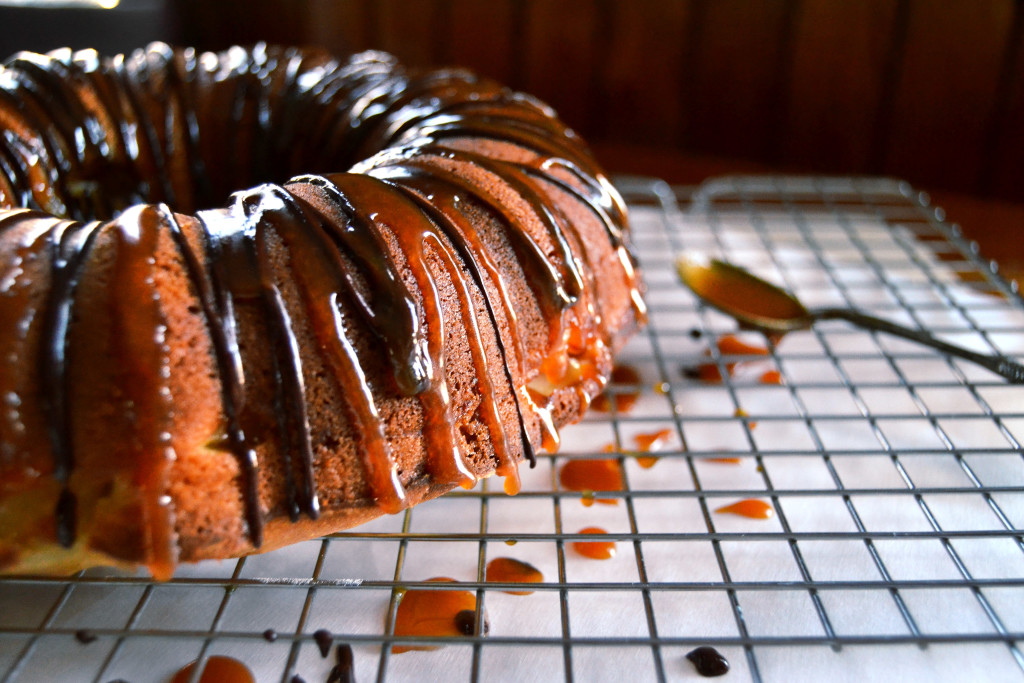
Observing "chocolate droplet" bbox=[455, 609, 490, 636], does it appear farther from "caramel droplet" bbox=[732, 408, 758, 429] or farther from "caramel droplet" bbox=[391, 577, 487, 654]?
"caramel droplet" bbox=[732, 408, 758, 429]

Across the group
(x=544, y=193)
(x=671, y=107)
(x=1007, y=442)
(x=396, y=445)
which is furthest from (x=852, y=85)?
(x=396, y=445)

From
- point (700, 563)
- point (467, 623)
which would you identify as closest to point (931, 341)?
point (700, 563)

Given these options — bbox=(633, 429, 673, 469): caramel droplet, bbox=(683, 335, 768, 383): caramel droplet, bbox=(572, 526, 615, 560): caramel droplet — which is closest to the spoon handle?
bbox=(683, 335, 768, 383): caramel droplet

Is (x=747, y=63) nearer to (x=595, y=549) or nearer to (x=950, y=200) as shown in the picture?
(x=950, y=200)

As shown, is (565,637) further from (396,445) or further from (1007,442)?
(1007,442)

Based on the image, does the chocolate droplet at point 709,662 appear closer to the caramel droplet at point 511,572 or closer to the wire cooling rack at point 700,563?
the wire cooling rack at point 700,563

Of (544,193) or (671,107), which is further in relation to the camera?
(671,107)

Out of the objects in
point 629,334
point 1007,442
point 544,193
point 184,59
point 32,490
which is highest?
point 184,59
